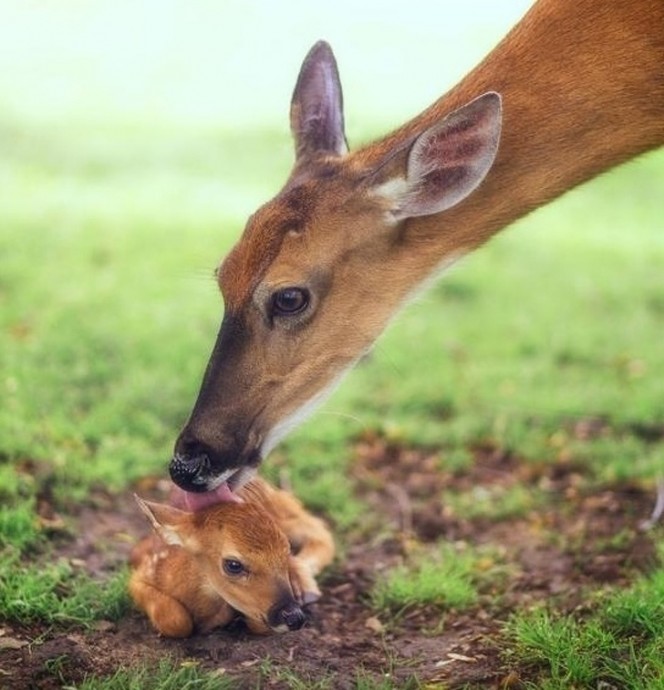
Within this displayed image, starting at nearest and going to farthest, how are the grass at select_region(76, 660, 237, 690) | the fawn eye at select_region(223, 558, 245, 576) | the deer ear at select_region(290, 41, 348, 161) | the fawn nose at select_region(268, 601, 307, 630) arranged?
1. the grass at select_region(76, 660, 237, 690)
2. the fawn nose at select_region(268, 601, 307, 630)
3. the fawn eye at select_region(223, 558, 245, 576)
4. the deer ear at select_region(290, 41, 348, 161)

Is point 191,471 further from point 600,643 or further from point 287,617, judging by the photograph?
point 600,643

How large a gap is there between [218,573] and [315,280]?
102cm

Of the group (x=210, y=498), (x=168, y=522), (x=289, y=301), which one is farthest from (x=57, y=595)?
(x=289, y=301)

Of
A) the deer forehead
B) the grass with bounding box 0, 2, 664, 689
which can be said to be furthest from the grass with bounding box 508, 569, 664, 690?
the deer forehead

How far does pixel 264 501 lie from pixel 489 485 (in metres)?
2.18

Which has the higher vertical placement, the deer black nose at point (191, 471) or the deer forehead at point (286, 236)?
the deer forehead at point (286, 236)

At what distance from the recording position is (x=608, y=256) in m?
10.9

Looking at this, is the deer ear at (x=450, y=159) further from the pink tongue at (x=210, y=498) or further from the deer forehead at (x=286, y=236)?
the pink tongue at (x=210, y=498)

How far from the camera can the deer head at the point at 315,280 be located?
4.25m

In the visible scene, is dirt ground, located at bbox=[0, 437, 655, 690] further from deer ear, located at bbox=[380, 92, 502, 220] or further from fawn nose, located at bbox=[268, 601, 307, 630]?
deer ear, located at bbox=[380, 92, 502, 220]

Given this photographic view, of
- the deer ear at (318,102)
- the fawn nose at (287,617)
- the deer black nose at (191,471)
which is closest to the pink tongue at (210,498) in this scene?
the deer black nose at (191,471)

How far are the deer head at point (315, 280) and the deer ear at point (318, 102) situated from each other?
0.32m

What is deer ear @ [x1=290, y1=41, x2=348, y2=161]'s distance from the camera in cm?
496

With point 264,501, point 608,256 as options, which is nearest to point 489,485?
point 264,501
